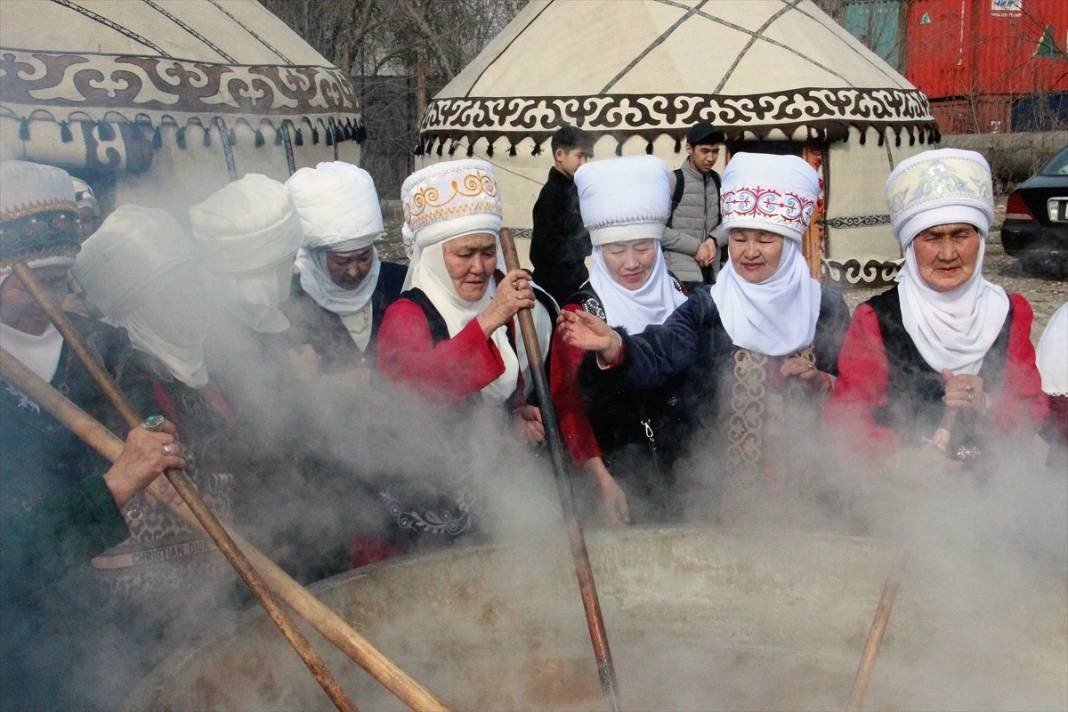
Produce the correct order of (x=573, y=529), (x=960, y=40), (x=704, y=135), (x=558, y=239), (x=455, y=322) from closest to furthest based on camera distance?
(x=573, y=529)
(x=455, y=322)
(x=558, y=239)
(x=704, y=135)
(x=960, y=40)

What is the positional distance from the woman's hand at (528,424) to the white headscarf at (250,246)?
1.74 feet

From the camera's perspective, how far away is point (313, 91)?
5.78 metres

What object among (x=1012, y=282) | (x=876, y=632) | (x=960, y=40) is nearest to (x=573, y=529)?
(x=876, y=632)

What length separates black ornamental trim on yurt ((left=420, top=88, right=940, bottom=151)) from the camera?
6.74 m

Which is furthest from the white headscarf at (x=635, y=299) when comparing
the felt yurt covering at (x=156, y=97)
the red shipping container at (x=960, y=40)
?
the red shipping container at (x=960, y=40)

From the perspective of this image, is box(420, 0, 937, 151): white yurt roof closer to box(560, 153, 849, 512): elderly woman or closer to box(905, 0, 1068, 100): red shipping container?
box(560, 153, 849, 512): elderly woman

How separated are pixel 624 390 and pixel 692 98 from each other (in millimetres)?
4724

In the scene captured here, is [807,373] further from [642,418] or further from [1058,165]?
[1058,165]

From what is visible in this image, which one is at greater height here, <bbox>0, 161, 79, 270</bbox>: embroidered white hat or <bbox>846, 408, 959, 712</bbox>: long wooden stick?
<bbox>0, 161, 79, 270</bbox>: embroidered white hat

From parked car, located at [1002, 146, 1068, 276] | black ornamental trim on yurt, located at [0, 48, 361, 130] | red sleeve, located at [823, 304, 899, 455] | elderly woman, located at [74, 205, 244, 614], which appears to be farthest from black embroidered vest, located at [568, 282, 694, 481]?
parked car, located at [1002, 146, 1068, 276]

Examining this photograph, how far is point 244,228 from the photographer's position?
90.4 inches

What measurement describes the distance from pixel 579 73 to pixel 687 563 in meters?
5.40

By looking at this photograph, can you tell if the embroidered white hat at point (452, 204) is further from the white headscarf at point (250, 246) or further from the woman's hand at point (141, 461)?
the woman's hand at point (141, 461)

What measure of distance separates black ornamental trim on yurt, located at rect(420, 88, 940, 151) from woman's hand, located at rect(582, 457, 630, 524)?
4567 millimetres
